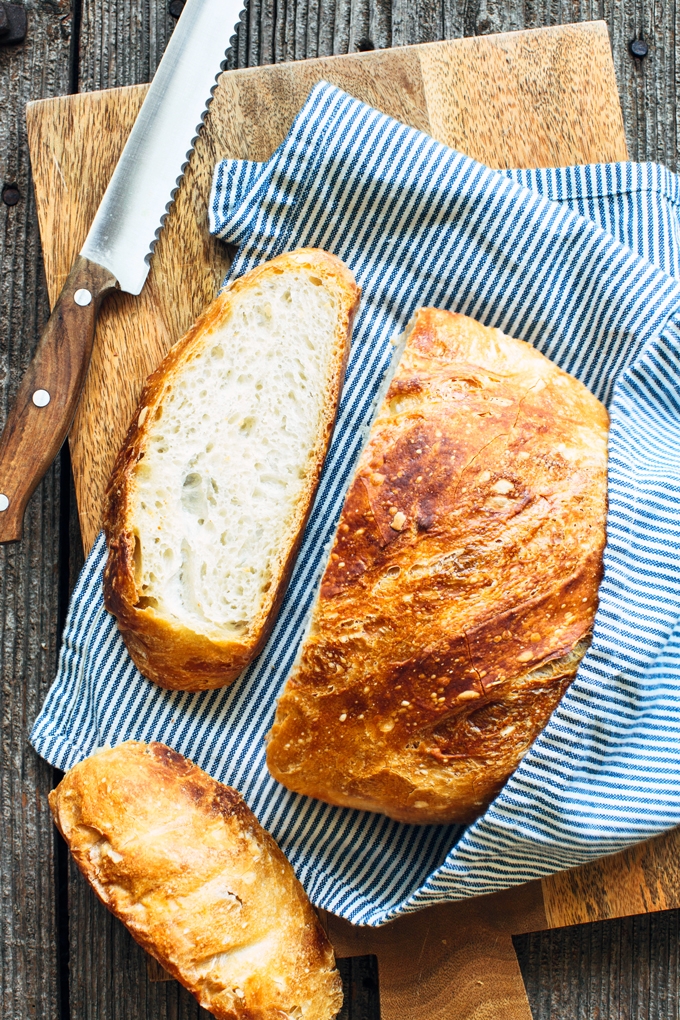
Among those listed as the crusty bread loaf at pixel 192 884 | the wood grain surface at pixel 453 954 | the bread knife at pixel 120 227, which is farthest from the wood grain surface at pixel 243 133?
the wood grain surface at pixel 453 954

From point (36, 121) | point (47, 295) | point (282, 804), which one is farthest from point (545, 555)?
point (36, 121)

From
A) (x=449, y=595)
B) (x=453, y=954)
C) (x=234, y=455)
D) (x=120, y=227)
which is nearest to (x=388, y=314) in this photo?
(x=234, y=455)

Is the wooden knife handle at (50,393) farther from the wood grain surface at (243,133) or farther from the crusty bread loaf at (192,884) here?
the crusty bread loaf at (192,884)

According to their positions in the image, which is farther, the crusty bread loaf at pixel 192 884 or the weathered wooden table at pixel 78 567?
the weathered wooden table at pixel 78 567

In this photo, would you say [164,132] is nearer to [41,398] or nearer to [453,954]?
[41,398]

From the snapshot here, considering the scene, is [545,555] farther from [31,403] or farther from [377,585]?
[31,403]

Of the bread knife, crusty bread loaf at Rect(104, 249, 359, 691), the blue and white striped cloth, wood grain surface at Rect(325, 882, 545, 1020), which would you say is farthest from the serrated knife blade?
wood grain surface at Rect(325, 882, 545, 1020)

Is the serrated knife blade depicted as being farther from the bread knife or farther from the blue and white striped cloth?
the blue and white striped cloth
